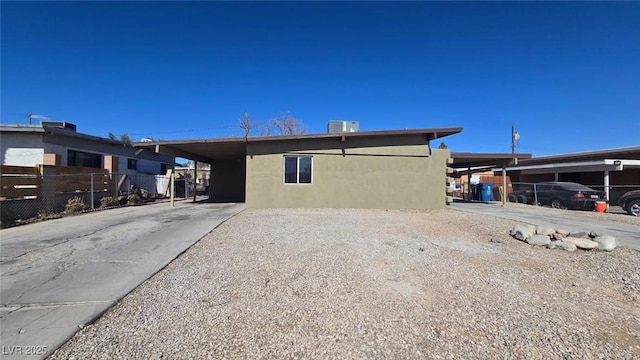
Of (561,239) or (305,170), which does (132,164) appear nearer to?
(305,170)

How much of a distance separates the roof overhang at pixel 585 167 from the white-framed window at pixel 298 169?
1613cm

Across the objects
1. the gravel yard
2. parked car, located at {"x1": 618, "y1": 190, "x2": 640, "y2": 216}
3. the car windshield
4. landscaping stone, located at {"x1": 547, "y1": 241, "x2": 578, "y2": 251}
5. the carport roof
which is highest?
the carport roof

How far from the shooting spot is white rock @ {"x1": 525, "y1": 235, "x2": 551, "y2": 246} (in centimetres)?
693

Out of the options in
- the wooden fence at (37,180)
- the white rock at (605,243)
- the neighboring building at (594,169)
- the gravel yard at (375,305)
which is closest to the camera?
the gravel yard at (375,305)

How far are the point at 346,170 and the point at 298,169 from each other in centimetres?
206

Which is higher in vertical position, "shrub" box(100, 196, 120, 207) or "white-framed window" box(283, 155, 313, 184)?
"white-framed window" box(283, 155, 313, 184)

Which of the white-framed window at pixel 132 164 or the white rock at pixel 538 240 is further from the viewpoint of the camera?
the white-framed window at pixel 132 164

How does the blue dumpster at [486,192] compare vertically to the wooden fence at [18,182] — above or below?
below

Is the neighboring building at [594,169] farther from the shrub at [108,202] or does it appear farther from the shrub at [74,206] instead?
the shrub at [74,206]

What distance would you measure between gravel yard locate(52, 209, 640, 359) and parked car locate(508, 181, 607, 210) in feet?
37.4

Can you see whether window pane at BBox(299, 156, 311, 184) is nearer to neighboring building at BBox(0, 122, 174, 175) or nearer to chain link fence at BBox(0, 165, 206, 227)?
neighboring building at BBox(0, 122, 174, 175)

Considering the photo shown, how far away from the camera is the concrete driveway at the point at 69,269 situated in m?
3.19

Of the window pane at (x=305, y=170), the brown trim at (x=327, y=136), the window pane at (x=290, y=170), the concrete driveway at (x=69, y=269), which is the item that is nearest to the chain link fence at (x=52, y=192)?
the concrete driveway at (x=69, y=269)

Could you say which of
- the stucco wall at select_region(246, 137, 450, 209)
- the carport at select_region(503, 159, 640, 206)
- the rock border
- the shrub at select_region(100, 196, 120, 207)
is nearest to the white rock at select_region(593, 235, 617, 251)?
the rock border
